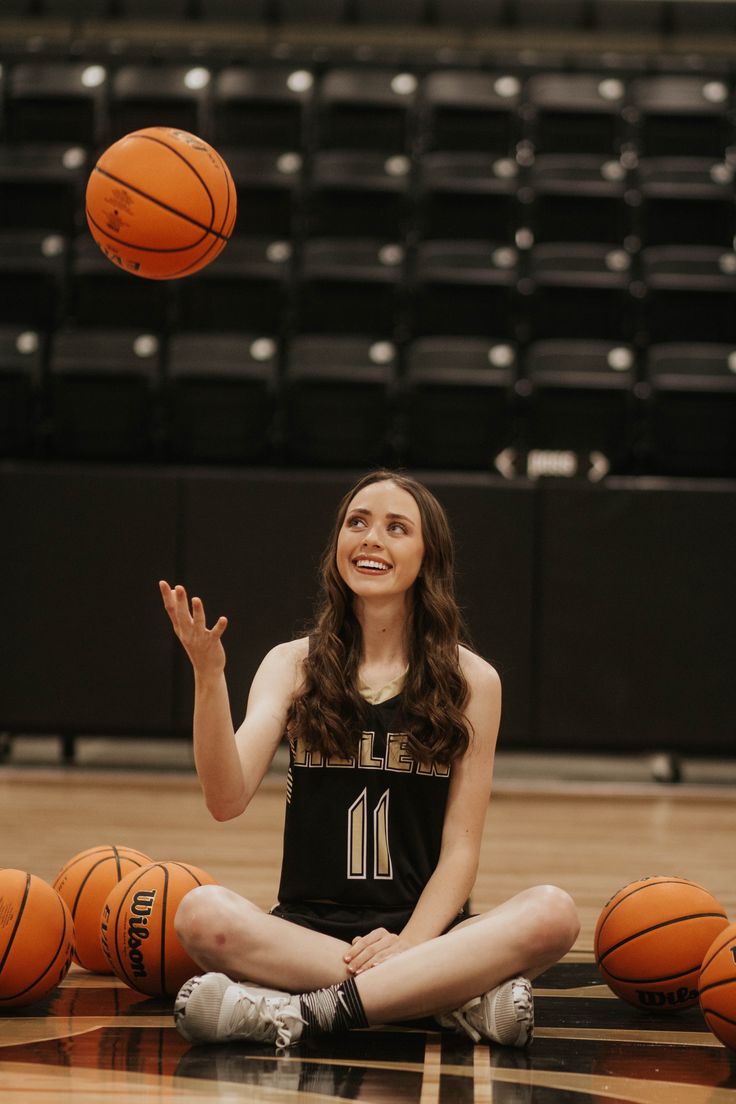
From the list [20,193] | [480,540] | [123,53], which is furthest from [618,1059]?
[123,53]

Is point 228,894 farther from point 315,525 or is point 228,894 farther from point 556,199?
point 556,199

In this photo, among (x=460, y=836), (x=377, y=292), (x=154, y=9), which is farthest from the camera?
(x=154, y=9)

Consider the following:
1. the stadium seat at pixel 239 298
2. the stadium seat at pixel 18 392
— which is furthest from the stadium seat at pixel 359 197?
the stadium seat at pixel 18 392

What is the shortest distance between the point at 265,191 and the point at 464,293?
1.13 metres

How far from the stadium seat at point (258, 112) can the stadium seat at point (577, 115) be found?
1.17 m

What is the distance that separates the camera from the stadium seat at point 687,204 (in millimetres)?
6461

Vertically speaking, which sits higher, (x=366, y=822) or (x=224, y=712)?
(x=224, y=712)

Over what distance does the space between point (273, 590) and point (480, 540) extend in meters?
0.82

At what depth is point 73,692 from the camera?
5398 millimetres

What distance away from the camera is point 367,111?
6.88m

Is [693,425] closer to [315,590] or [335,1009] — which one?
[315,590]

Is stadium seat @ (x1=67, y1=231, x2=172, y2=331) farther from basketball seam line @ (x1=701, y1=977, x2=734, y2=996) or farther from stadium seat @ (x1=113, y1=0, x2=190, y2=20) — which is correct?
basketball seam line @ (x1=701, y1=977, x2=734, y2=996)

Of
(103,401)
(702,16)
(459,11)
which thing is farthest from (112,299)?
(702,16)

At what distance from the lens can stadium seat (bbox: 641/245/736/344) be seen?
6.09m
